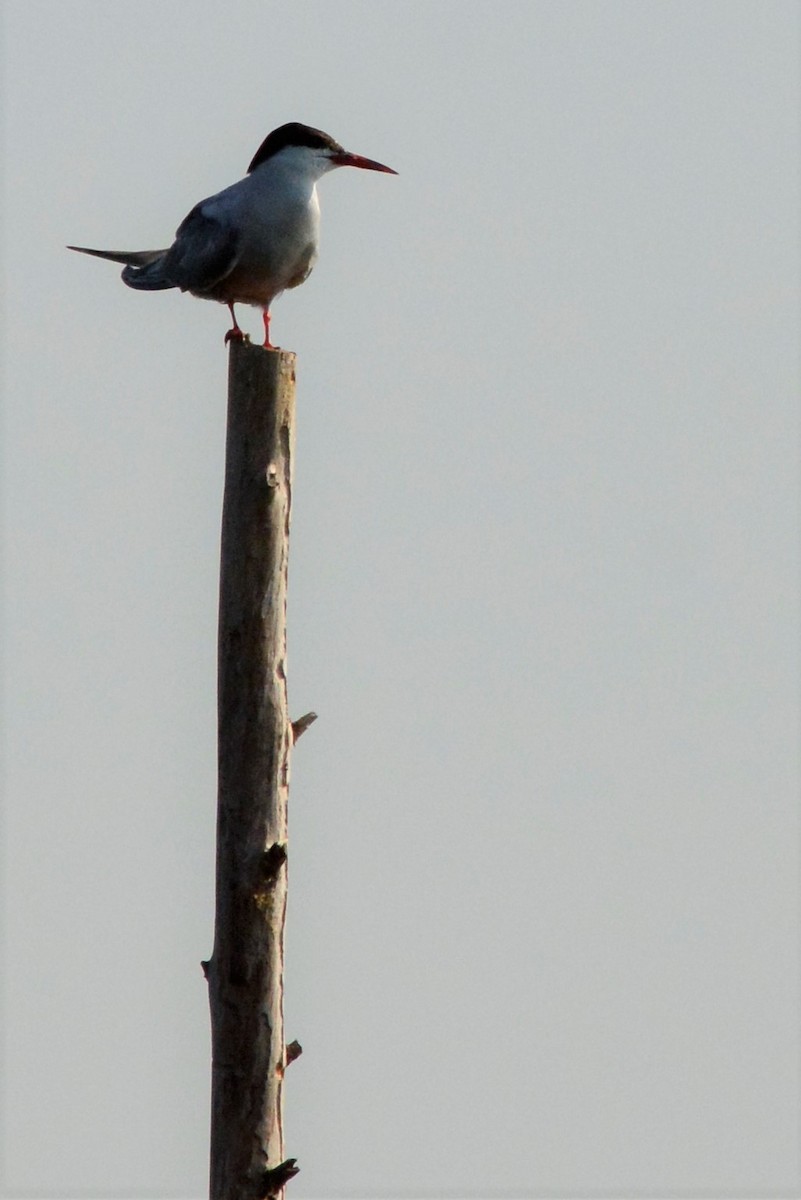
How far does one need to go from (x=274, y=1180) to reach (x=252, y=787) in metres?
1.48

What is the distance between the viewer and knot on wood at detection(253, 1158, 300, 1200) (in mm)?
7645

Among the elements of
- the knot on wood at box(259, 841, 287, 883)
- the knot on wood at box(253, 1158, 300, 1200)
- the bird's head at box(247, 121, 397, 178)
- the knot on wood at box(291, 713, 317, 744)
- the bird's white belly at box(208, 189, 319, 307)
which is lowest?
the knot on wood at box(253, 1158, 300, 1200)

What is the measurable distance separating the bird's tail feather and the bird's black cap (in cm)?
79

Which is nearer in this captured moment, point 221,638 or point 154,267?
point 221,638

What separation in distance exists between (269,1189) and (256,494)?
2643 mm

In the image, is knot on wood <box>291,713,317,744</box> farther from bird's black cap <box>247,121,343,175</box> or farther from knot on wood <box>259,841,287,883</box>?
bird's black cap <box>247,121,343,175</box>

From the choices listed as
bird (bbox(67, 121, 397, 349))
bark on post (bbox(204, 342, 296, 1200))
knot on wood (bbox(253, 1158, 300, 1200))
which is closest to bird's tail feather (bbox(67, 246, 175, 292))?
bird (bbox(67, 121, 397, 349))

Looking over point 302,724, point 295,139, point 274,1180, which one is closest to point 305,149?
point 295,139

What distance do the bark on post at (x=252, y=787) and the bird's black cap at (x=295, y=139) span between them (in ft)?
8.89

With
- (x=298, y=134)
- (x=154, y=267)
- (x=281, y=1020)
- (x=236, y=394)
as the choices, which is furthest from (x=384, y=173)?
(x=281, y=1020)

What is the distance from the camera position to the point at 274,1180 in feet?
25.3

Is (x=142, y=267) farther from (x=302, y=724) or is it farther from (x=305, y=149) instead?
(x=302, y=724)

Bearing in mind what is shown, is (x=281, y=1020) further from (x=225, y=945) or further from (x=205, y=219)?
(x=205, y=219)

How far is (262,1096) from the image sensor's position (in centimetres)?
780
